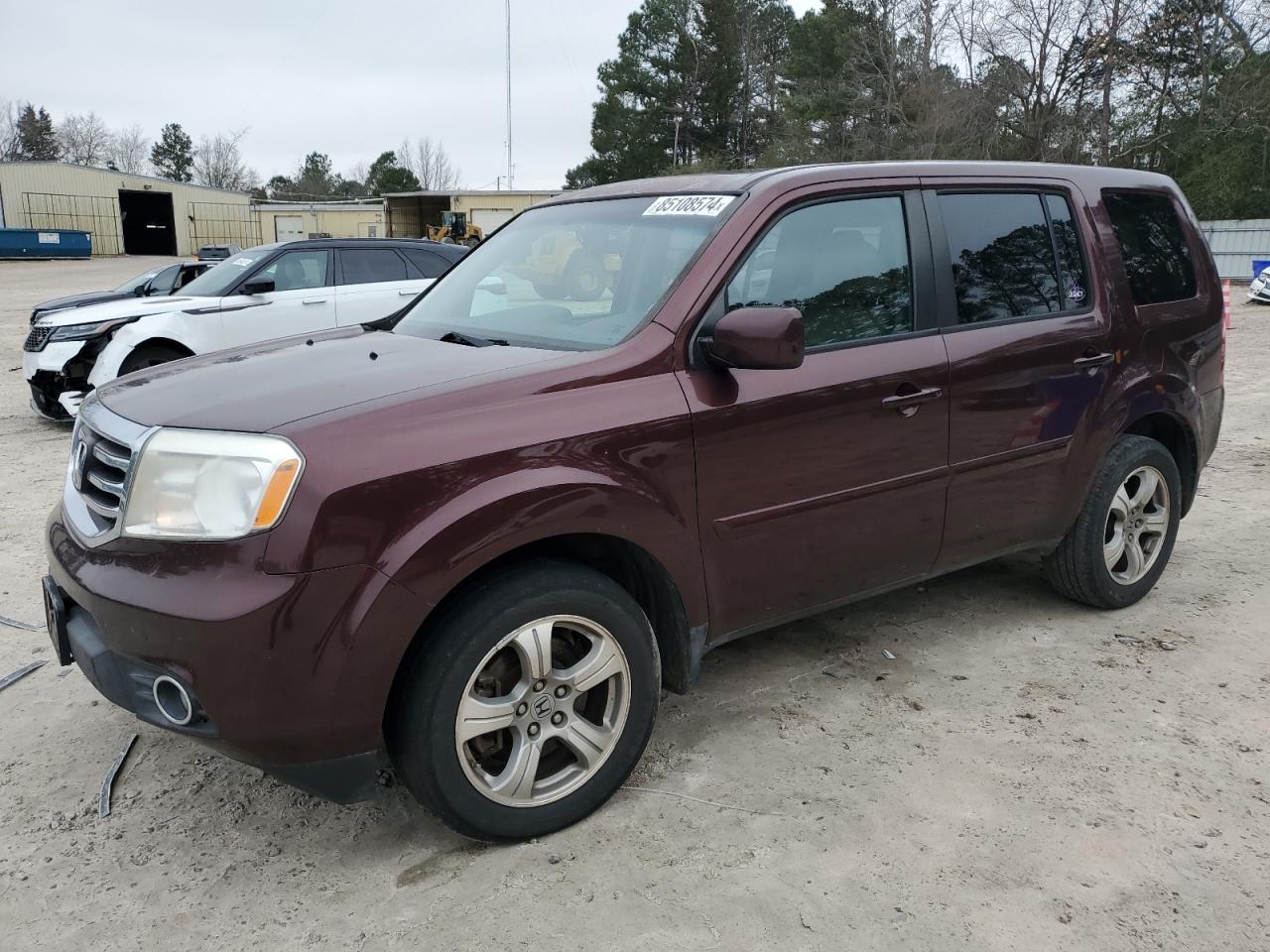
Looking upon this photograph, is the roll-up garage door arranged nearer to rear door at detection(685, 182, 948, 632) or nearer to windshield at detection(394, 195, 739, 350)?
windshield at detection(394, 195, 739, 350)

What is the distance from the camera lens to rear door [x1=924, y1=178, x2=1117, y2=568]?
376cm

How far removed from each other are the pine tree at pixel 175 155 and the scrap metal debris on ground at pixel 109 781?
10056cm

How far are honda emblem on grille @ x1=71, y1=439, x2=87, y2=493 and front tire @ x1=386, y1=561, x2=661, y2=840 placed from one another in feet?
3.76

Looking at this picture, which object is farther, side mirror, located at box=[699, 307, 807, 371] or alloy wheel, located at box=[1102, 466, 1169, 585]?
alloy wheel, located at box=[1102, 466, 1169, 585]

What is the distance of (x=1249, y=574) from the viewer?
5.05m

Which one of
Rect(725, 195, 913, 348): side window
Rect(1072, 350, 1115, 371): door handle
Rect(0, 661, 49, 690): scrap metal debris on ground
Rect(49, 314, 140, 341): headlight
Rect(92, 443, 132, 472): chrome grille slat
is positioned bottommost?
Rect(0, 661, 49, 690): scrap metal debris on ground

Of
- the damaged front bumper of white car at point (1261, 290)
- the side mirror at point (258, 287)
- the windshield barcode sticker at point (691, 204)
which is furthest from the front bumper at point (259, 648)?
the damaged front bumper of white car at point (1261, 290)

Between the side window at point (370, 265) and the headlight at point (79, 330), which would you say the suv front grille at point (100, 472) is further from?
the side window at point (370, 265)

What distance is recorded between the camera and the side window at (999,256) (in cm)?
381

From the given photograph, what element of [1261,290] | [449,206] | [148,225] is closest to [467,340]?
[1261,290]

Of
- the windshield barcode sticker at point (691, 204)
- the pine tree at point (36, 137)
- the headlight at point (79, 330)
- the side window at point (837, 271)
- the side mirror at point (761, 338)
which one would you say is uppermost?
the pine tree at point (36, 137)

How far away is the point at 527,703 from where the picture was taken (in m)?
2.82

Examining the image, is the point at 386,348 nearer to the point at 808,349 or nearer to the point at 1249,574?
the point at 808,349

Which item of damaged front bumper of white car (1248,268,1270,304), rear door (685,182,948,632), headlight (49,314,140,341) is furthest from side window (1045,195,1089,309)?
damaged front bumper of white car (1248,268,1270,304)
